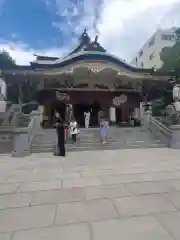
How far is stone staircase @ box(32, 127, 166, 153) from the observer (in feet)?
38.1

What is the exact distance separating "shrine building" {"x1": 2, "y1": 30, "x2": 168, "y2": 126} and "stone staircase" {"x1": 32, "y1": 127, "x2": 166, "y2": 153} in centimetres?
508

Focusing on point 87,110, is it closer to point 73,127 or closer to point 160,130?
point 160,130

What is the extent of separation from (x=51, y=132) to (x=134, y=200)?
34.0 ft

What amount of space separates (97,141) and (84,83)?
8134 millimetres

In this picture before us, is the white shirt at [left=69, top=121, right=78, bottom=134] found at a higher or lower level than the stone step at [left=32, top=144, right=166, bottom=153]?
higher

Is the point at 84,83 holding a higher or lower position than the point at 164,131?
higher

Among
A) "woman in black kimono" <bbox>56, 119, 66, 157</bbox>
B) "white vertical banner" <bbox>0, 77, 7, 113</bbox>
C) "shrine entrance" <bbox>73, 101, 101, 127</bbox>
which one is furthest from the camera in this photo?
"shrine entrance" <bbox>73, 101, 101, 127</bbox>

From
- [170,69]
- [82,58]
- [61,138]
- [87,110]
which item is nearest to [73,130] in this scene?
[61,138]

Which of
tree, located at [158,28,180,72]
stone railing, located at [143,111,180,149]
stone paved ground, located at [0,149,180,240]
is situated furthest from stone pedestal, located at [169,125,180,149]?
tree, located at [158,28,180,72]

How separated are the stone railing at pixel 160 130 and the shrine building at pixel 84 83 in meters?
4.56

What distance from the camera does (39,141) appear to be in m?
12.2

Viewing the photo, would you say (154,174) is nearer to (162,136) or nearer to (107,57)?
(162,136)

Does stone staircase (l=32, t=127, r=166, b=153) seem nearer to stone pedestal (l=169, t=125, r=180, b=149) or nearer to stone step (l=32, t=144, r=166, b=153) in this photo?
stone step (l=32, t=144, r=166, b=153)

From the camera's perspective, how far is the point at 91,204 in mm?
3961
